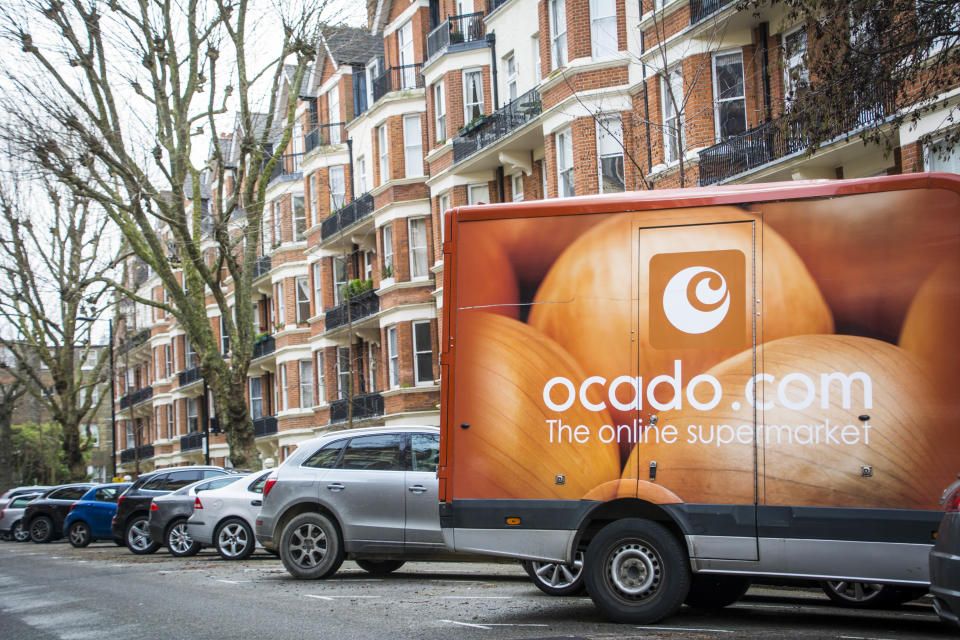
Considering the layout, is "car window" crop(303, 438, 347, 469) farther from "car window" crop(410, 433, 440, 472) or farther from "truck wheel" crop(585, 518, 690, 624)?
"truck wheel" crop(585, 518, 690, 624)

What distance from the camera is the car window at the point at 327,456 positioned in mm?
14807

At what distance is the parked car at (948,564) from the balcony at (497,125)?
21.8 m

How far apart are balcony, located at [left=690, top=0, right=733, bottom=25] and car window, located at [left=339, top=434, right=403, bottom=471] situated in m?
11.3

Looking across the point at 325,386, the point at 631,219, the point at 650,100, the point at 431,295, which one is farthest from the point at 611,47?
the point at 325,386

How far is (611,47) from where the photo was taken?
86.3 ft

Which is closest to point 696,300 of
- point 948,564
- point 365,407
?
point 948,564

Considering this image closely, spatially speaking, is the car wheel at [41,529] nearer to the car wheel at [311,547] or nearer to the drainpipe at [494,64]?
the drainpipe at [494,64]

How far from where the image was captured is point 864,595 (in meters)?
10.9

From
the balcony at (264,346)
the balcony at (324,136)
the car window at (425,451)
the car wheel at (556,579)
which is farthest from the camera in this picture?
the balcony at (264,346)

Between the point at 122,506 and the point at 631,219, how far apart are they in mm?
17195

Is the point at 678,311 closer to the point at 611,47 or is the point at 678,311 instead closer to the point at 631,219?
the point at 631,219

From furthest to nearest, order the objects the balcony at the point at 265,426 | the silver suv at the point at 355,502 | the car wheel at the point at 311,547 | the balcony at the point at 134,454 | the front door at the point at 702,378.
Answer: the balcony at the point at 134,454 → the balcony at the point at 265,426 → the car wheel at the point at 311,547 → the silver suv at the point at 355,502 → the front door at the point at 702,378

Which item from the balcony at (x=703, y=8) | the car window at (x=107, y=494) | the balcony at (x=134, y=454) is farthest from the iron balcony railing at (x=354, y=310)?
the balcony at (x=134, y=454)

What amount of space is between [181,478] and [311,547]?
32.9 ft
